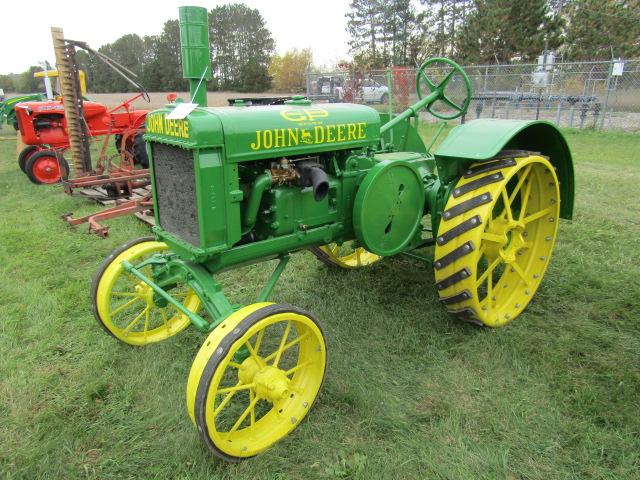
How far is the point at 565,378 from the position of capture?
95.5 inches

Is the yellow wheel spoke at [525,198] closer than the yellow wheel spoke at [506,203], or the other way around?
the yellow wheel spoke at [506,203]

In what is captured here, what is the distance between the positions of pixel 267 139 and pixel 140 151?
19.7ft

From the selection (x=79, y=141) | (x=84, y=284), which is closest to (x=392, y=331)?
(x=84, y=284)

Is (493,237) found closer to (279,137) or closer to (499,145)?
(499,145)

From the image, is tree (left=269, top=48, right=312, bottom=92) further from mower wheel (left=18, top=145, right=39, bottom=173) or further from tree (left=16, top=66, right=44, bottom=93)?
mower wheel (left=18, top=145, right=39, bottom=173)

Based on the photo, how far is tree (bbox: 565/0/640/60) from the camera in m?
25.9

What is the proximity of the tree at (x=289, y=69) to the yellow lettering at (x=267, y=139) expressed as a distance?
37.4m

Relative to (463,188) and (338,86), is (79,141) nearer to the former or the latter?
(463,188)

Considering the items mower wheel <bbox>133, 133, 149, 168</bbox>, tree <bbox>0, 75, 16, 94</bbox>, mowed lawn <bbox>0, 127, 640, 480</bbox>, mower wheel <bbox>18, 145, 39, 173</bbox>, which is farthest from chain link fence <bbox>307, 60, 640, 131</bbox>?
tree <bbox>0, 75, 16, 94</bbox>

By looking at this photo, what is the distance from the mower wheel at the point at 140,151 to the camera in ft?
24.6

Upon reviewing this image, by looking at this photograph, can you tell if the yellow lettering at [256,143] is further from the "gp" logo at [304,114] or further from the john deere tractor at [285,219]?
the "gp" logo at [304,114]

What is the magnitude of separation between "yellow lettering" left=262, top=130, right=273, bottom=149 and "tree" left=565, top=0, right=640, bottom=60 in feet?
96.6

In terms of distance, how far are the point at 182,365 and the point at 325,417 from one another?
0.85m

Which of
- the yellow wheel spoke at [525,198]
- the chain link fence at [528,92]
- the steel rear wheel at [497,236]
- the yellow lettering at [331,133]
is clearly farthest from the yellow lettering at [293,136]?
the chain link fence at [528,92]
